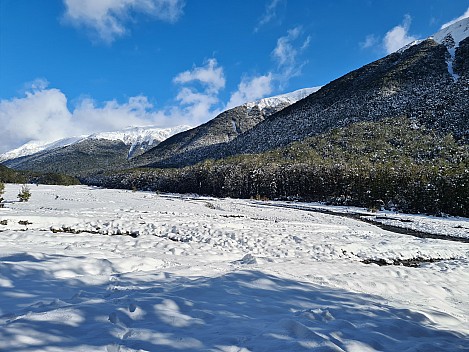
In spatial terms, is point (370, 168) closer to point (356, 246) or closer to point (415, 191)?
point (415, 191)

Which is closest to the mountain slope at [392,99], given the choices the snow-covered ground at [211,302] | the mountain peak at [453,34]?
the mountain peak at [453,34]

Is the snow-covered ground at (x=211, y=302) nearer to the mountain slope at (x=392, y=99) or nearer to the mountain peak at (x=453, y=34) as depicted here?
the mountain slope at (x=392, y=99)

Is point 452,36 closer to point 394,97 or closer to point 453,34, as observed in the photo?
point 453,34

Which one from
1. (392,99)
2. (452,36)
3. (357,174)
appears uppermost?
(452,36)

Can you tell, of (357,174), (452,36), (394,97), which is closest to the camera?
(357,174)

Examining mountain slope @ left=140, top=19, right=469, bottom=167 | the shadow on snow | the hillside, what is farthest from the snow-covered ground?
mountain slope @ left=140, top=19, right=469, bottom=167

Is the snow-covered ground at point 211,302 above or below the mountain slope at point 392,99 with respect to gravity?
below

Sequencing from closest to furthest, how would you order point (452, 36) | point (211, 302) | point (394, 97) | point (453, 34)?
point (211, 302) → point (394, 97) → point (452, 36) → point (453, 34)

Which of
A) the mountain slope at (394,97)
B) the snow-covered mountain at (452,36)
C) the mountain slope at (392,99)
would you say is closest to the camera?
the mountain slope at (394,97)

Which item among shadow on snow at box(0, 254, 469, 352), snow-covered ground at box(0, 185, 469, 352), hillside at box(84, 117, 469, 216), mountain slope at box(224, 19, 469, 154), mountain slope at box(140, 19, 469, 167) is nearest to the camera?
shadow on snow at box(0, 254, 469, 352)

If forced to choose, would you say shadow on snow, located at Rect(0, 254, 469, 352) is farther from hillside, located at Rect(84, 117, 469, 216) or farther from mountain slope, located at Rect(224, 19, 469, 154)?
mountain slope, located at Rect(224, 19, 469, 154)

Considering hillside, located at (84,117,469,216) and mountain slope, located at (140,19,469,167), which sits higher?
mountain slope, located at (140,19,469,167)

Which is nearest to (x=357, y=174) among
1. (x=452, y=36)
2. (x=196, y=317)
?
(x=196, y=317)

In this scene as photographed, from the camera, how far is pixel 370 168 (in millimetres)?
49125
